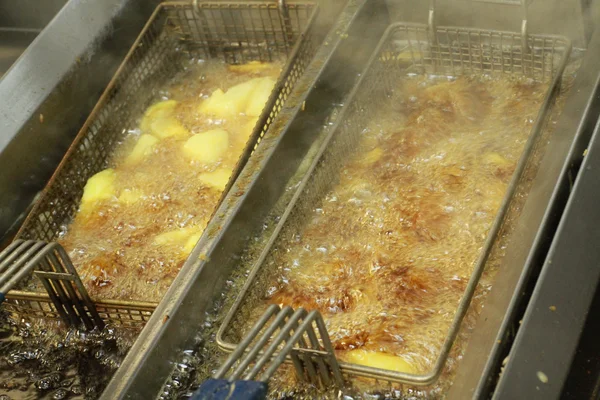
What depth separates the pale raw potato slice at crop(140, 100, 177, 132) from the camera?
3.38m

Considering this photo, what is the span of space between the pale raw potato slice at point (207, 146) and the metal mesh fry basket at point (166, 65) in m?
0.26

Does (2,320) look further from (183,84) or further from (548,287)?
(548,287)

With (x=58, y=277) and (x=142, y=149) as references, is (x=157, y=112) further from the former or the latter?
(x=58, y=277)

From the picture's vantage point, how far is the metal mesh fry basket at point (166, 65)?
2.89 m

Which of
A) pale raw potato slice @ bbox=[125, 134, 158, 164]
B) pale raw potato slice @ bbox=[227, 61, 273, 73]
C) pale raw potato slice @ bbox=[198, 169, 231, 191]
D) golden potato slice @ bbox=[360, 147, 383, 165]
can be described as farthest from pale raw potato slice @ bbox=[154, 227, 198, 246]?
pale raw potato slice @ bbox=[227, 61, 273, 73]

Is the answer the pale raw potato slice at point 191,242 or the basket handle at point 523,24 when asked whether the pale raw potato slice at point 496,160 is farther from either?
the pale raw potato slice at point 191,242

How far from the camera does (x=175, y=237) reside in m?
2.79

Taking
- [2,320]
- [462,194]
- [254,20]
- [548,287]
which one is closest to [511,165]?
[462,194]

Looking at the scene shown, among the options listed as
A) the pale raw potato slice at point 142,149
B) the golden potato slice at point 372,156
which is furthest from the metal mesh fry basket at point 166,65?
the golden potato slice at point 372,156

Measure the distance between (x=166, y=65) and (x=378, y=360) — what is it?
2061mm

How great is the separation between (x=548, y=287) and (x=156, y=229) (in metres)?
1.51

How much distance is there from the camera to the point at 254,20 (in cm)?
363

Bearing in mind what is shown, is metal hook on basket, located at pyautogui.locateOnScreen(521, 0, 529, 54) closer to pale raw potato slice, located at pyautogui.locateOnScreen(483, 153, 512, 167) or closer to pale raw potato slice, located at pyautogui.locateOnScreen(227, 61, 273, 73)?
pale raw potato slice, located at pyautogui.locateOnScreen(483, 153, 512, 167)

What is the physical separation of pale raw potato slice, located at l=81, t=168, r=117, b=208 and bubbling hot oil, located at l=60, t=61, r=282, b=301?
1.1 inches
